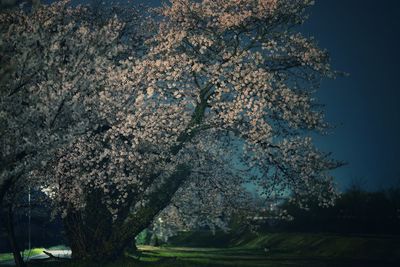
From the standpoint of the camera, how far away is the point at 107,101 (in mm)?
26812

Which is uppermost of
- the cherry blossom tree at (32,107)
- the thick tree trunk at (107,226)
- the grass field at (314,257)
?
the cherry blossom tree at (32,107)

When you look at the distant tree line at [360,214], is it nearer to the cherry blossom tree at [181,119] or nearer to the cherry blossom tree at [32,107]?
the cherry blossom tree at [181,119]

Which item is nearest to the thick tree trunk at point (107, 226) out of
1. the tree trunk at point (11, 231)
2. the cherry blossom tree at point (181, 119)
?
the cherry blossom tree at point (181, 119)

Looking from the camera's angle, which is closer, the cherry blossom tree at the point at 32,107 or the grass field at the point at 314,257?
the cherry blossom tree at the point at 32,107

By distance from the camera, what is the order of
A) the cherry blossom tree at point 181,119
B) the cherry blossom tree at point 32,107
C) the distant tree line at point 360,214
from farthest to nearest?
the distant tree line at point 360,214, the cherry blossom tree at point 181,119, the cherry blossom tree at point 32,107

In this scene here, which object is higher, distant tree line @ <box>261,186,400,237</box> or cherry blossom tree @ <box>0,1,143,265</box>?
cherry blossom tree @ <box>0,1,143,265</box>

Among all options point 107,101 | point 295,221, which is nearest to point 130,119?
point 107,101

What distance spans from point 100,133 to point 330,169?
46.3 ft

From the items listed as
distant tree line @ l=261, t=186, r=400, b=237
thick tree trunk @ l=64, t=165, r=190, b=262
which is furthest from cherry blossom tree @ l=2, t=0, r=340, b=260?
distant tree line @ l=261, t=186, r=400, b=237

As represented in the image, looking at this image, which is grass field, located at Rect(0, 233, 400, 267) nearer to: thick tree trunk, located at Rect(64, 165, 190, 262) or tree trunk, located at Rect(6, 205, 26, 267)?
thick tree trunk, located at Rect(64, 165, 190, 262)

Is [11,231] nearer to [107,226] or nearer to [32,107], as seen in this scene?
[32,107]

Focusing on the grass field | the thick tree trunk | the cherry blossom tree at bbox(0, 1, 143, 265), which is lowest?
Answer: the grass field

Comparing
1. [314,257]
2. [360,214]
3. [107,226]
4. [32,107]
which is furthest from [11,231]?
[360,214]

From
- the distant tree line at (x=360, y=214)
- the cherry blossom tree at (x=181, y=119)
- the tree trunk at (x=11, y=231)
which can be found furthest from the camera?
the distant tree line at (x=360, y=214)
